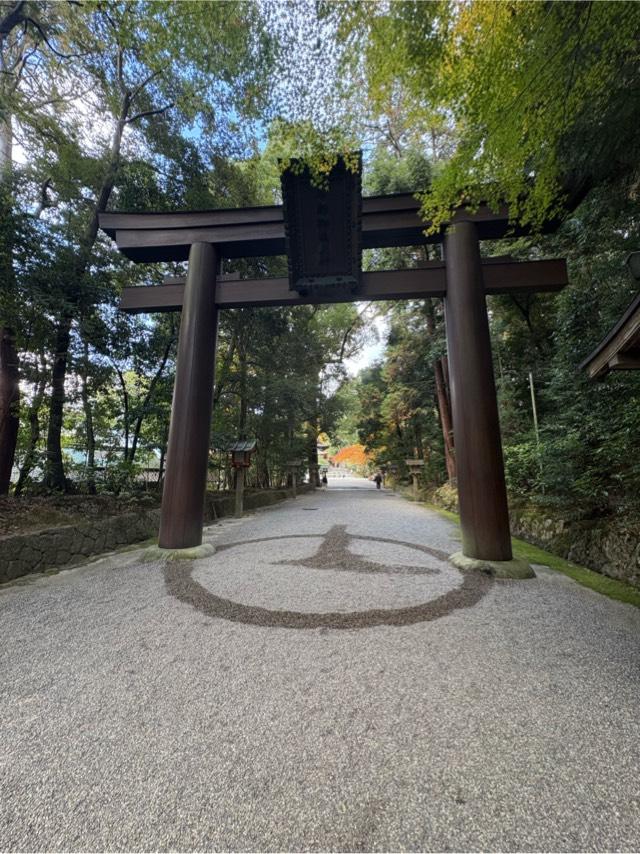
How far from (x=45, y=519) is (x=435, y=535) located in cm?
581

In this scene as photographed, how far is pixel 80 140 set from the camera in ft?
21.6

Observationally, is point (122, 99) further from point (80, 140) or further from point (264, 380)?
point (264, 380)

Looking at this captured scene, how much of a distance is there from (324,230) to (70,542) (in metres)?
4.94

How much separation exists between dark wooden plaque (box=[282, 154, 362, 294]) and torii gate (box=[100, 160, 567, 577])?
0.05 ft

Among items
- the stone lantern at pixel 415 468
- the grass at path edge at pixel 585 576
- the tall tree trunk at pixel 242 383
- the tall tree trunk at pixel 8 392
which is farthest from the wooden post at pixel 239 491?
the stone lantern at pixel 415 468

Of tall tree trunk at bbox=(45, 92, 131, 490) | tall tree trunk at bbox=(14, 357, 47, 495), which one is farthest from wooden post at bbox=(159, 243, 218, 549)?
tall tree trunk at bbox=(14, 357, 47, 495)

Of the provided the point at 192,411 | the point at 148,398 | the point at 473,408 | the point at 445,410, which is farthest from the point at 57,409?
the point at 445,410

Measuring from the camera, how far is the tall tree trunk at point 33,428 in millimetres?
5430

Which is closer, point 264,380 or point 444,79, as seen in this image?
point 444,79

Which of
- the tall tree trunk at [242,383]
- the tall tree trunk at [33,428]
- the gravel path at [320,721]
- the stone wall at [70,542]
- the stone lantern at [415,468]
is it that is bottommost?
the gravel path at [320,721]

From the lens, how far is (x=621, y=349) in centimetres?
270

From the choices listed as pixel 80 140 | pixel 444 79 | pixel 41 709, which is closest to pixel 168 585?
pixel 41 709

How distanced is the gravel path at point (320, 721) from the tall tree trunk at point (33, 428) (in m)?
3.21

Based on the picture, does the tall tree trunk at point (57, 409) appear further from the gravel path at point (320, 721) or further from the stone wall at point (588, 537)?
the stone wall at point (588, 537)
